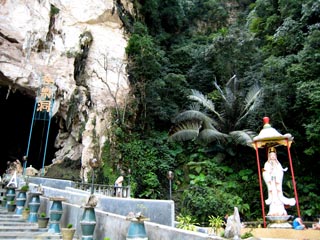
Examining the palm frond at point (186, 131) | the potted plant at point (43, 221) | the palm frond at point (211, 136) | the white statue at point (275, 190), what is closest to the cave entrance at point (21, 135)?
the palm frond at point (186, 131)

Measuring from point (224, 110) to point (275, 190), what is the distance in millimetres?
7330

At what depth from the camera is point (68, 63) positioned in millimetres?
14336

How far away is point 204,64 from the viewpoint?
56.0 feet

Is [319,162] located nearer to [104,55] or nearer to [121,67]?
[121,67]

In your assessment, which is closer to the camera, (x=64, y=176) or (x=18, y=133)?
(x=64, y=176)

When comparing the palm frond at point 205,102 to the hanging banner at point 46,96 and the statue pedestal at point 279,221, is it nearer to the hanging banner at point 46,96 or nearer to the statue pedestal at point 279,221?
the hanging banner at point 46,96

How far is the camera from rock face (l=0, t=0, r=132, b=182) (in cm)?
1372

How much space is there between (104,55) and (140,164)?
584cm

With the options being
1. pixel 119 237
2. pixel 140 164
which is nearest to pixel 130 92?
pixel 140 164

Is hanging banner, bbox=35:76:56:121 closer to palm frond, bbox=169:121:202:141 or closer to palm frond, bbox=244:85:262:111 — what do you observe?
palm frond, bbox=169:121:202:141

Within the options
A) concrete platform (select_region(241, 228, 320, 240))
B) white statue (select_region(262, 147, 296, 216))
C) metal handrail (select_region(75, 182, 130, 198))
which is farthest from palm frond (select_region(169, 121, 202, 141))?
concrete platform (select_region(241, 228, 320, 240))

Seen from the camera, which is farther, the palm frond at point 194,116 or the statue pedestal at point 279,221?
the palm frond at point 194,116

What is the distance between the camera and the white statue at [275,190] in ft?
24.2

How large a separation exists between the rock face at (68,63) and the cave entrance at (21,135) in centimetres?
340
